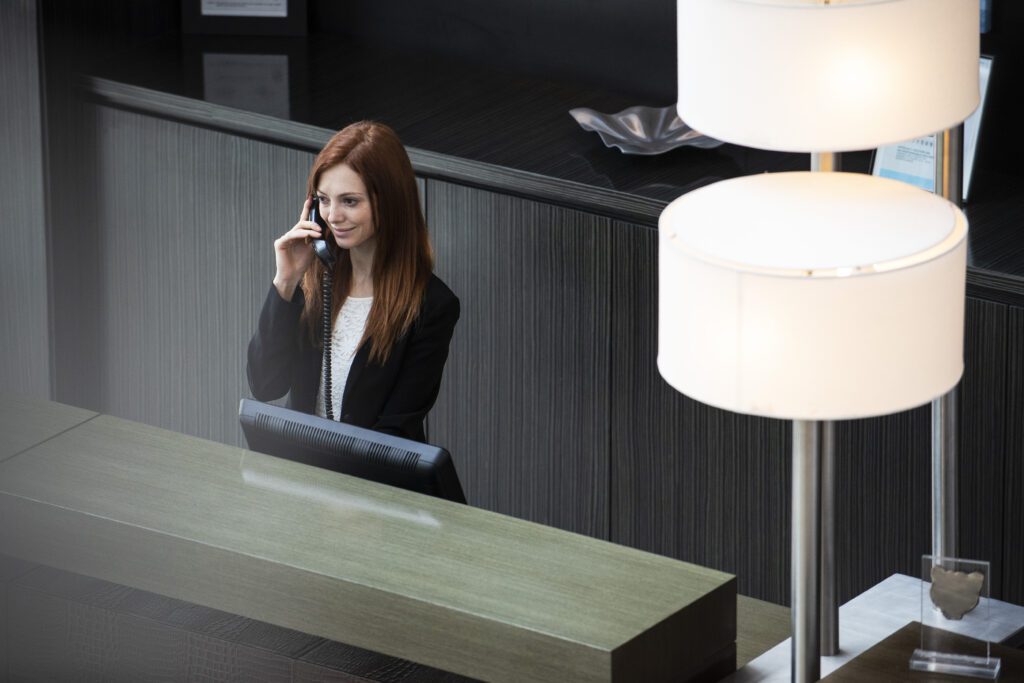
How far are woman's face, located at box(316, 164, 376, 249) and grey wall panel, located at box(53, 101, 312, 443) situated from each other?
745 mm

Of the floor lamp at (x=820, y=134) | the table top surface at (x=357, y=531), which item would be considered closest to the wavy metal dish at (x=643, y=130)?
the table top surface at (x=357, y=531)

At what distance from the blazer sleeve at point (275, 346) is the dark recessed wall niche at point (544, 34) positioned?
1213 mm

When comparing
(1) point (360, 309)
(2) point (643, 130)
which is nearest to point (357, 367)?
(1) point (360, 309)

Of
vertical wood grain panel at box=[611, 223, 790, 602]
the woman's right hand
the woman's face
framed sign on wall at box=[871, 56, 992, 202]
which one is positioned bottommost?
vertical wood grain panel at box=[611, 223, 790, 602]

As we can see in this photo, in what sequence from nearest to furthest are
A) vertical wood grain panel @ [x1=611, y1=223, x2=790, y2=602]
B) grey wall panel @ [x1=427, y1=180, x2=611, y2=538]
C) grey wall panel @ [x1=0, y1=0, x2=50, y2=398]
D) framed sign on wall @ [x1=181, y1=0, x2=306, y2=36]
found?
1. vertical wood grain panel @ [x1=611, y1=223, x2=790, y2=602]
2. grey wall panel @ [x1=427, y1=180, x2=611, y2=538]
3. grey wall panel @ [x1=0, y1=0, x2=50, y2=398]
4. framed sign on wall @ [x1=181, y1=0, x2=306, y2=36]

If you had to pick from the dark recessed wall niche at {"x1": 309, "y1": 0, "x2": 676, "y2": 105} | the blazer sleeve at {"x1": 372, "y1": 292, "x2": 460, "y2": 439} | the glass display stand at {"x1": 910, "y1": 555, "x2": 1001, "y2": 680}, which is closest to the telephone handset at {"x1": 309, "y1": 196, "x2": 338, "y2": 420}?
the blazer sleeve at {"x1": 372, "y1": 292, "x2": 460, "y2": 439}

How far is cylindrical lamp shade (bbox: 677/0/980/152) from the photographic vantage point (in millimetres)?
1644

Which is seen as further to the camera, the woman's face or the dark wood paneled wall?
the dark wood paneled wall

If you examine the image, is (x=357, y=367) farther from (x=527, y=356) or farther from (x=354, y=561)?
(x=354, y=561)

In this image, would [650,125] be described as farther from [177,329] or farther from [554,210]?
[177,329]

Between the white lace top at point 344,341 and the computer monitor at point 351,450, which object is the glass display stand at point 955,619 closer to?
the computer monitor at point 351,450

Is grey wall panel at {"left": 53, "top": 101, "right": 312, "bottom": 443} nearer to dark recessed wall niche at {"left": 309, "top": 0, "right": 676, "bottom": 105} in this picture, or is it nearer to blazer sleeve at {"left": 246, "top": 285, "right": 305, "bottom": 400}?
dark recessed wall niche at {"left": 309, "top": 0, "right": 676, "bottom": 105}

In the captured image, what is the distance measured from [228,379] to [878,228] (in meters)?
2.91

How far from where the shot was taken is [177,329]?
440 centimetres
